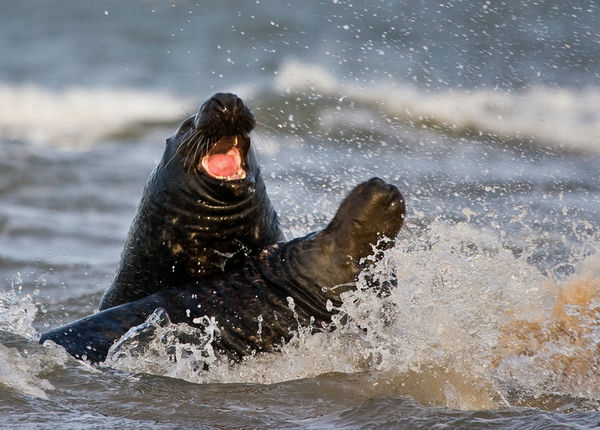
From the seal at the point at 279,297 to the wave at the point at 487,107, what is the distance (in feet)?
23.4

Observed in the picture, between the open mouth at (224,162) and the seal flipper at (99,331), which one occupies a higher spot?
the open mouth at (224,162)

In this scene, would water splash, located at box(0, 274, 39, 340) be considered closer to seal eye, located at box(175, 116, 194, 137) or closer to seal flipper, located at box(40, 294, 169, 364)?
seal flipper, located at box(40, 294, 169, 364)

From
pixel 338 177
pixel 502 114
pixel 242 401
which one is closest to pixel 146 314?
pixel 242 401

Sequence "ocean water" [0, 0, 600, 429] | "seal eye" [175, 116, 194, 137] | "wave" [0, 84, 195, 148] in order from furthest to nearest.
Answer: "wave" [0, 84, 195, 148] → "seal eye" [175, 116, 194, 137] → "ocean water" [0, 0, 600, 429]

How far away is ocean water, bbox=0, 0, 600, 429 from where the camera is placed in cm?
458

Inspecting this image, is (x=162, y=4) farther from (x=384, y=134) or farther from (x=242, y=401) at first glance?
(x=242, y=401)

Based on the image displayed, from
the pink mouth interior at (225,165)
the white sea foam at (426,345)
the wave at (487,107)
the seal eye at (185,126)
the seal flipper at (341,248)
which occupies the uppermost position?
the wave at (487,107)

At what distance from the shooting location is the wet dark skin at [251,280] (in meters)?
5.10

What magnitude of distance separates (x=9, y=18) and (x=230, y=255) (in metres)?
12.9

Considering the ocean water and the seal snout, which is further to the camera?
the seal snout

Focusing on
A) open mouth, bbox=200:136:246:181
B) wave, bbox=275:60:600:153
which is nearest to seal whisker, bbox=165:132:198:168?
open mouth, bbox=200:136:246:181

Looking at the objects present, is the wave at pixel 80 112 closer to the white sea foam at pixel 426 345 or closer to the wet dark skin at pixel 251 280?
the wet dark skin at pixel 251 280

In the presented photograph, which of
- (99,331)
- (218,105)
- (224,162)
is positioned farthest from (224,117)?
(99,331)

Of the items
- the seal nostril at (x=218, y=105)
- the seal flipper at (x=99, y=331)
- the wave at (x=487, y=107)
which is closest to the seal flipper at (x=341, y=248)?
the seal flipper at (x=99, y=331)
